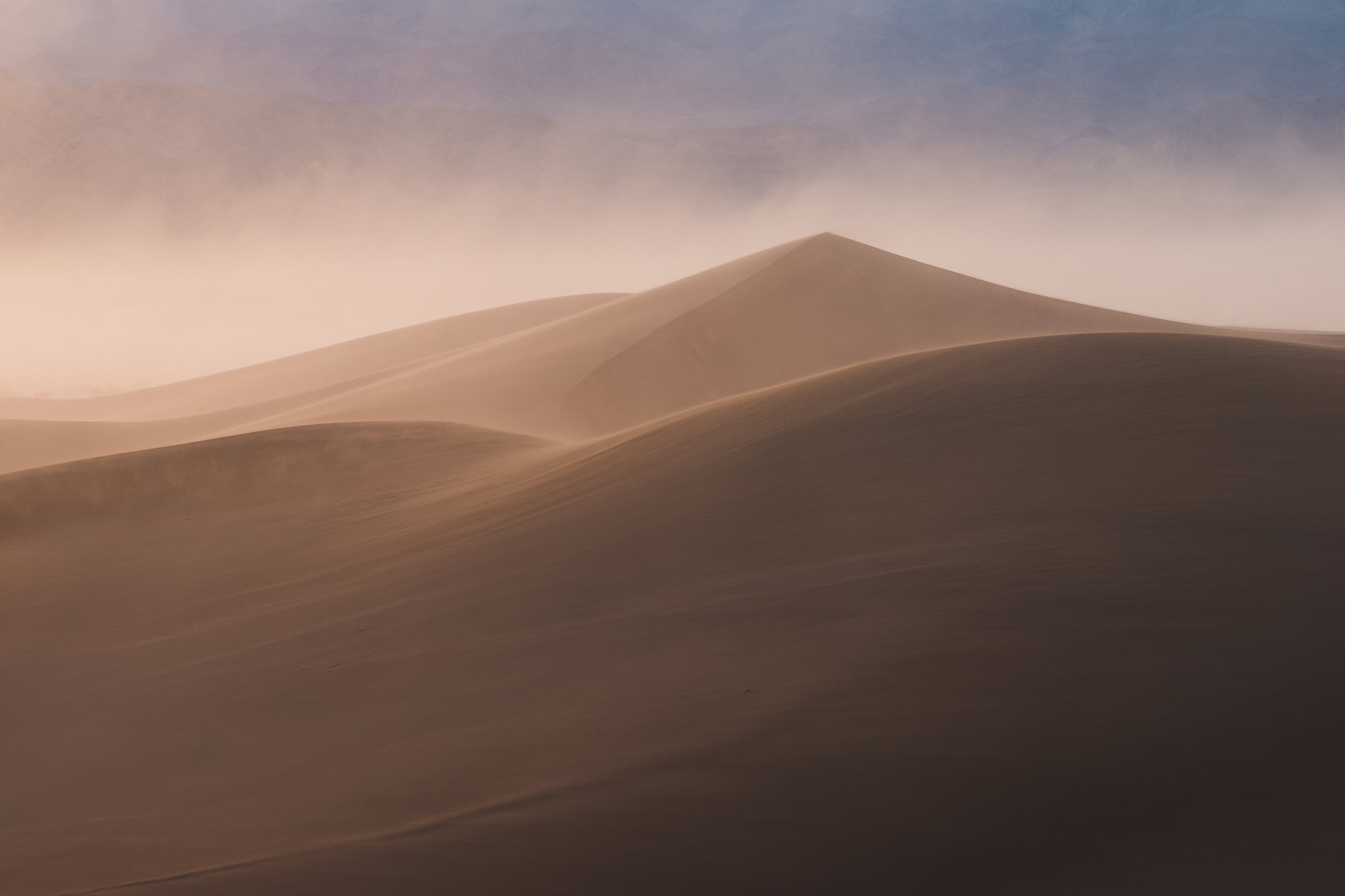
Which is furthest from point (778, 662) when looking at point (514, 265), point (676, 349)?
point (514, 265)

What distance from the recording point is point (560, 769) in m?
3.28

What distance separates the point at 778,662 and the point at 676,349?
1170 cm

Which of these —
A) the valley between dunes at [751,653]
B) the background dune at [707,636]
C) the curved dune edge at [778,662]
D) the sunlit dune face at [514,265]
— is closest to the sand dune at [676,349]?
the background dune at [707,636]

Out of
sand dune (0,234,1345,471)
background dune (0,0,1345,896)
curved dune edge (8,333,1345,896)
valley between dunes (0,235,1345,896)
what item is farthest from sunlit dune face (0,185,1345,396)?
curved dune edge (8,333,1345,896)

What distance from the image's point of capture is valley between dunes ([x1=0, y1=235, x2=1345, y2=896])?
283 cm

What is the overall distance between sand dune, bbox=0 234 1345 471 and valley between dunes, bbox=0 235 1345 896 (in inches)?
207

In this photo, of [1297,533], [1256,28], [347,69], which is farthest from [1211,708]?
[1256,28]

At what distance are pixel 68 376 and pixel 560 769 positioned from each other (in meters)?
65.8

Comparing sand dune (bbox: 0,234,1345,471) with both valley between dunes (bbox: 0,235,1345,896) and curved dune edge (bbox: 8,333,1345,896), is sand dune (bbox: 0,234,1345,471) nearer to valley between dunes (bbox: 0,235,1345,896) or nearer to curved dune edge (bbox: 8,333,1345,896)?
valley between dunes (bbox: 0,235,1345,896)

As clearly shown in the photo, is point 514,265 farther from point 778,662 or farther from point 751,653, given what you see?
point 778,662

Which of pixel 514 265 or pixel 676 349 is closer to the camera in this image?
pixel 676 349

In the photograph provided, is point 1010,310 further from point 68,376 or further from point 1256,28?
point 1256,28

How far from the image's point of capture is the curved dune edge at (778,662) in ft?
9.29

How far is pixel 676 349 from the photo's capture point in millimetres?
15180
